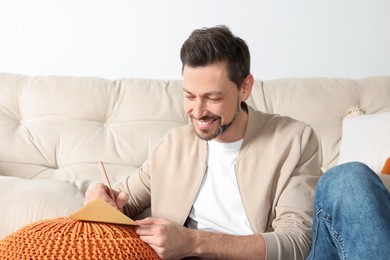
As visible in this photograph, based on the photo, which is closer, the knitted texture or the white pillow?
the knitted texture

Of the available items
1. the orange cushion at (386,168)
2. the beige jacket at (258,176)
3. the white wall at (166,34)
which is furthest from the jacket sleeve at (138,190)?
the white wall at (166,34)

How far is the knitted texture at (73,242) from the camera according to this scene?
3.83 feet

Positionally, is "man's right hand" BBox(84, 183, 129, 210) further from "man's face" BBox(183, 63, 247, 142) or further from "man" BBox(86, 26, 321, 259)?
"man's face" BBox(183, 63, 247, 142)

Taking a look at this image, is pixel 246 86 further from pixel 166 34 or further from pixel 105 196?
pixel 166 34

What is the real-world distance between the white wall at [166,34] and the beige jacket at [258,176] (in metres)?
1.03

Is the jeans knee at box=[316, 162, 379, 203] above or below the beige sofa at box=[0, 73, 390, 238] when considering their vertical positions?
above

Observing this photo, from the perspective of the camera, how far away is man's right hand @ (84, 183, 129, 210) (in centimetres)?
150

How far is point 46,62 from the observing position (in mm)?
2682

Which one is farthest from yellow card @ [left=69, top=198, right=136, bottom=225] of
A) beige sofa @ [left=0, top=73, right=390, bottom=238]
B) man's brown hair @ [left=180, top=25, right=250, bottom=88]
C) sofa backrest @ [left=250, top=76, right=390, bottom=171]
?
sofa backrest @ [left=250, top=76, right=390, bottom=171]

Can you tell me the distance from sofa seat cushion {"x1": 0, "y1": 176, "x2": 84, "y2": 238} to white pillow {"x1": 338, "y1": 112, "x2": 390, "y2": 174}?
951 mm

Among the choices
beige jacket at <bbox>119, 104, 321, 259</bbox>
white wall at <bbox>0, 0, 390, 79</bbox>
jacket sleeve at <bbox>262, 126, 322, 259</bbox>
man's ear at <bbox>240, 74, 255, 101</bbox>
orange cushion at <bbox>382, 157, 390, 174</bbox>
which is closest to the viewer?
jacket sleeve at <bbox>262, 126, 322, 259</bbox>

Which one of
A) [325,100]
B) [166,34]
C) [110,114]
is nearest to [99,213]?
[110,114]

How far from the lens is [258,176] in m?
1.60

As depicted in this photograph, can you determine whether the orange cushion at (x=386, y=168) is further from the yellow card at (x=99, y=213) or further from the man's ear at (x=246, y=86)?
the yellow card at (x=99, y=213)
